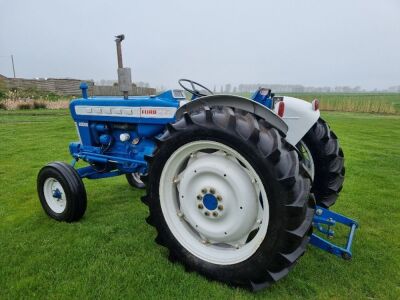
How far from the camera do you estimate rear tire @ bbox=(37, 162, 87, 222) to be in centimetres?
303

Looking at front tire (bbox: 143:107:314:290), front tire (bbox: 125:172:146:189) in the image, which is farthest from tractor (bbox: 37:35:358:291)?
front tire (bbox: 125:172:146:189)

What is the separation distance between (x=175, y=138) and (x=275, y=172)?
700 mm

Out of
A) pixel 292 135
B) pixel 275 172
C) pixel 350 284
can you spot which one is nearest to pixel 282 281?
pixel 350 284

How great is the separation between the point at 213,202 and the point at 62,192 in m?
1.79

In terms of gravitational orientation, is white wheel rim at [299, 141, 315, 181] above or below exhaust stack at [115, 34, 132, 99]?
below

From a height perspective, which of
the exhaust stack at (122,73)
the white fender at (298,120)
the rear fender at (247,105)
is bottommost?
the white fender at (298,120)

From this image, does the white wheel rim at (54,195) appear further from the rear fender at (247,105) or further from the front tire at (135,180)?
the rear fender at (247,105)

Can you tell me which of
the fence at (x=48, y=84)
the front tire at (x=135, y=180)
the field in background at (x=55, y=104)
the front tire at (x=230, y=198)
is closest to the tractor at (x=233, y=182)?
the front tire at (x=230, y=198)

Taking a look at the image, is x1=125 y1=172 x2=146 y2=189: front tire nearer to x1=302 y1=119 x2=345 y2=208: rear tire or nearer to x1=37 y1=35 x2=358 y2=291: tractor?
x1=37 y1=35 x2=358 y2=291: tractor

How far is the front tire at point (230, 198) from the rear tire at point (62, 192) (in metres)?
1.05

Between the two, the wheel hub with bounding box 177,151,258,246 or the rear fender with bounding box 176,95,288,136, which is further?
the rear fender with bounding box 176,95,288,136

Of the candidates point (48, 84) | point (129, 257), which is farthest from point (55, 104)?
point (129, 257)

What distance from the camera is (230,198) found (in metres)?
2.13

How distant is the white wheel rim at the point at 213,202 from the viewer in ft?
6.79
